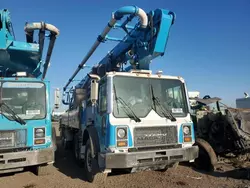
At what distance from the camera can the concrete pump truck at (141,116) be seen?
4.89 meters

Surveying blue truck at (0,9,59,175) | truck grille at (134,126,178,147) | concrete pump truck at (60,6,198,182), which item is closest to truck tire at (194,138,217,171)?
concrete pump truck at (60,6,198,182)

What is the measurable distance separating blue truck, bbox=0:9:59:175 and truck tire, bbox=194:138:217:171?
4.00 meters

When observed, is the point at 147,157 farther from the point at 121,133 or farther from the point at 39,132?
the point at 39,132

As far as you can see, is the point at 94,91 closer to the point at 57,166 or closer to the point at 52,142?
the point at 52,142

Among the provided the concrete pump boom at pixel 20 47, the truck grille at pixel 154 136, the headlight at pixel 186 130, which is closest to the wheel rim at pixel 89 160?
the truck grille at pixel 154 136

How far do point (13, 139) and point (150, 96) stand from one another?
130 inches

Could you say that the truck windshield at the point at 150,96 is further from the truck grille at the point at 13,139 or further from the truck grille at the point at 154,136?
the truck grille at the point at 13,139

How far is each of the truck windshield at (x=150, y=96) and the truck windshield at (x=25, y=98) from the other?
80.9 inches

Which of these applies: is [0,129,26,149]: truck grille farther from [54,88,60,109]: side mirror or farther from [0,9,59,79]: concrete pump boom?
[0,9,59,79]: concrete pump boom

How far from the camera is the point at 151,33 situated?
6.10 metres

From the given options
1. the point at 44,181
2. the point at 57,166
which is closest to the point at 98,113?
the point at 44,181

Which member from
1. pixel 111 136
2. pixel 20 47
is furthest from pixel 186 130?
pixel 20 47

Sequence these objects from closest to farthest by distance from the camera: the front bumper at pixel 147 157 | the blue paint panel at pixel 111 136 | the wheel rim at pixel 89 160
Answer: the front bumper at pixel 147 157, the blue paint panel at pixel 111 136, the wheel rim at pixel 89 160

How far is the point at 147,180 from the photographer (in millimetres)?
5699
